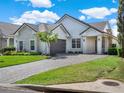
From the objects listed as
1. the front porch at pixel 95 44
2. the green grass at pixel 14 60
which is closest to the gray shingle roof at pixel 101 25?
the front porch at pixel 95 44

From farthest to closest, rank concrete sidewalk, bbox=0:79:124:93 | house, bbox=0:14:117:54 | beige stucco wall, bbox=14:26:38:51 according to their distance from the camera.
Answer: beige stucco wall, bbox=14:26:38:51
house, bbox=0:14:117:54
concrete sidewalk, bbox=0:79:124:93

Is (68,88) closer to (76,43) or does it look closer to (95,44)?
(76,43)

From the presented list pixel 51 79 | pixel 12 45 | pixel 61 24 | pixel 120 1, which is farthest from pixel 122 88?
pixel 12 45

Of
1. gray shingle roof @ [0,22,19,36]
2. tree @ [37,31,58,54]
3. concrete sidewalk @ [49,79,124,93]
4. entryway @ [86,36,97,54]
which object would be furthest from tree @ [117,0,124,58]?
gray shingle roof @ [0,22,19,36]

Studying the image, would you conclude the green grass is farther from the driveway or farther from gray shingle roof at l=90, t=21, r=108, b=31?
gray shingle roof at l=90, t=21, r=108, b=31

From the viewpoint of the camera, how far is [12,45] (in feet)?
120

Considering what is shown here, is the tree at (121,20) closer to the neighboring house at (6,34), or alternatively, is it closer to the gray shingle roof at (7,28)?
the neighboring house at (6,34)

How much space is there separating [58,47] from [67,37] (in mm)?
2280

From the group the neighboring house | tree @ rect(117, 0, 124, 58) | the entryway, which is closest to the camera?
tree @ rect(117, 0, 124, 58)

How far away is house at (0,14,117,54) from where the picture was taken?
31234 millimetres

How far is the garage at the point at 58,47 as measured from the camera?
31.3 m

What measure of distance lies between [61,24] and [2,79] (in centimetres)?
2307

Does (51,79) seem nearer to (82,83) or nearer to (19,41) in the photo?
(82,83)

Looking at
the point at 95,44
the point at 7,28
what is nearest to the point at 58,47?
the point at 95,44
